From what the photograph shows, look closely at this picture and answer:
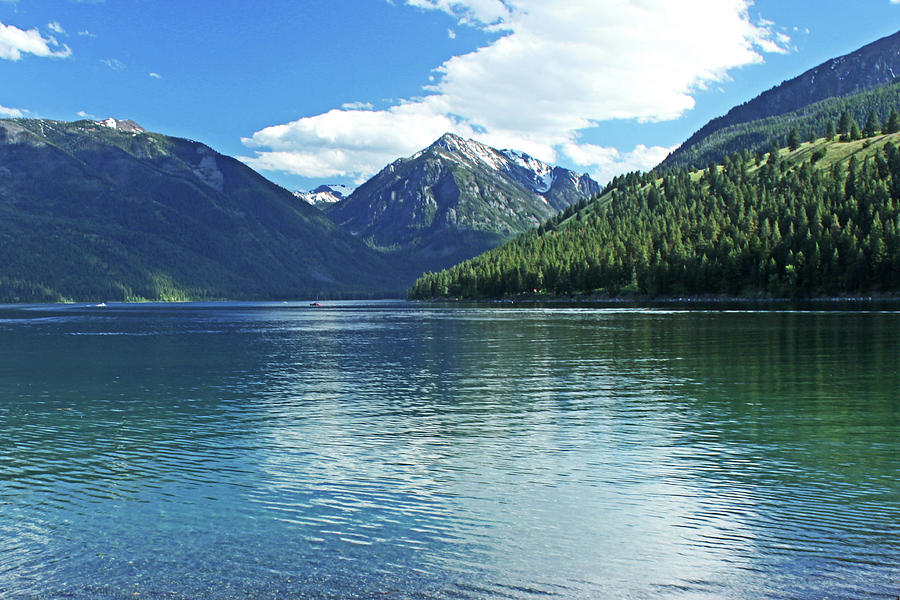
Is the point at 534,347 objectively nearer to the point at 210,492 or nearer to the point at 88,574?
the point at 210,492

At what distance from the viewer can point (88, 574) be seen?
664 inches

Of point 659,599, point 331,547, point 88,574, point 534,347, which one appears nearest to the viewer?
point 659,599

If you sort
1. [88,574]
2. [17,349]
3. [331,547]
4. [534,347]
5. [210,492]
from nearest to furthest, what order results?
1. [88,574]
2. [331,547]
3. [210,492]
4. [534,347]
5. [17,349]

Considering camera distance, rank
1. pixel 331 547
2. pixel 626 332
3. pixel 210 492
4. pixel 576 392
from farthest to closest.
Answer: pixel 626 332 → pixel 576 392 → pixel 210 492 → pixel 331 547

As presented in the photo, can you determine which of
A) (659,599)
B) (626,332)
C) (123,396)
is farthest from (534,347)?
(659,599)

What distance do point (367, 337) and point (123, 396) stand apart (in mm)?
56629

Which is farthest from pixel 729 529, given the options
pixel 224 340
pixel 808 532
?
pixel 224 340

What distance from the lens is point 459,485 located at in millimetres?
24234

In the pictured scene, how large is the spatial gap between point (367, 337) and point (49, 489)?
258ft

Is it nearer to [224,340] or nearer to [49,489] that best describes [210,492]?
[49,489]

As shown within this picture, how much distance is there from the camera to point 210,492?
23.9 m

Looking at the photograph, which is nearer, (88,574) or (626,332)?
(88,574)

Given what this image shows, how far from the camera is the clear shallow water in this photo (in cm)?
1650

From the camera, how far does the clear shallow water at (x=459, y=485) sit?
16.5 m
